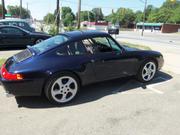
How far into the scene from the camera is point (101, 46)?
16.4 feet

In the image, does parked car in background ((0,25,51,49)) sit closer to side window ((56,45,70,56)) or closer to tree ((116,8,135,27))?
side window ((56,45,70,56))

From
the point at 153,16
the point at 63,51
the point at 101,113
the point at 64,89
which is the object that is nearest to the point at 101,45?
the point at 63,51

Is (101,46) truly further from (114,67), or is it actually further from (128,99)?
(128,99)

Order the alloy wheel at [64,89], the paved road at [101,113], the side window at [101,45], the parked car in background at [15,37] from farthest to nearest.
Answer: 1. the parked car in background at [15,37]
2. the side window at [101,45]
3. the alloy wheel at [64,89]
4. the paved road at [101,113]

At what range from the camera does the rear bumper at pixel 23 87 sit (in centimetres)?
390

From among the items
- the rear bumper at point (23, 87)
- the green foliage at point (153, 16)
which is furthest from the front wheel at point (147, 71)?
the green foliage at point (153, 16)

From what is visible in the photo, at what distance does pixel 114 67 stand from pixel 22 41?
7.59 m

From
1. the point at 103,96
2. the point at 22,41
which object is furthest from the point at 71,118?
the point at 22,41

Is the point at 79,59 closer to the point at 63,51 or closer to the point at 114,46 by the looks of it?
the point at 63,51

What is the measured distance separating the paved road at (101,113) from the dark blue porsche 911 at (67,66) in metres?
0.36

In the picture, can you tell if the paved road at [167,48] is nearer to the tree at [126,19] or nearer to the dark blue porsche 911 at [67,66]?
the dark blue porsche 911 at [67,66]

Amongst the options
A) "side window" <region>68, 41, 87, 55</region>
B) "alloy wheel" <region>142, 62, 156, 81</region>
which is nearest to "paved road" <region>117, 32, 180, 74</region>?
"alloy wheel" <region>142, 62, 156, 81</region>

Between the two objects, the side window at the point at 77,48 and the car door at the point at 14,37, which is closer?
the side window at the point at 77,48

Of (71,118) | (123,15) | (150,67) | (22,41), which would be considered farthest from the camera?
(123,15)
